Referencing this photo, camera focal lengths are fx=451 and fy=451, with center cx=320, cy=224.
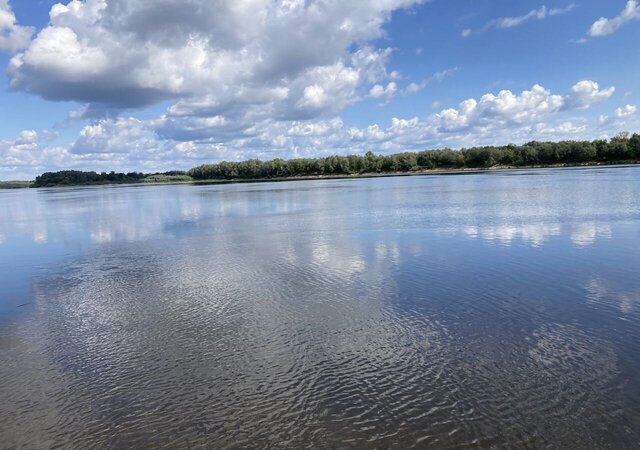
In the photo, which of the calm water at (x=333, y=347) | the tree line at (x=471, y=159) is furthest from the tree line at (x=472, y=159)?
the calm water at (x=333, y=347)

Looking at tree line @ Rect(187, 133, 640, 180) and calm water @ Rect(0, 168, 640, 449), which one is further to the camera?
tree line @ Rect(187, 133, 640, 180)

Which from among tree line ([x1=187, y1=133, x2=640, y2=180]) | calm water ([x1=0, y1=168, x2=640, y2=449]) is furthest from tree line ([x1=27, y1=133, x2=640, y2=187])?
calm water ([x1=0, y1=168, x2=640, y2=449])

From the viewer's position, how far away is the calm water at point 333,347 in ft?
23.7

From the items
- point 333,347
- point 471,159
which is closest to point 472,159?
point 471,159

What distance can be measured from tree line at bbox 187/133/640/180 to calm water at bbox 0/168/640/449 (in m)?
142

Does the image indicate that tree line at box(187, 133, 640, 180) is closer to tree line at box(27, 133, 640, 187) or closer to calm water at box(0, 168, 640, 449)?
tree line at box(27, 133, 640, 187)

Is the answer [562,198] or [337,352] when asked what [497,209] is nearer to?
[562,198]

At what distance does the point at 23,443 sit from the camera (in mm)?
7133

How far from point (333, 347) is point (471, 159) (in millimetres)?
171300

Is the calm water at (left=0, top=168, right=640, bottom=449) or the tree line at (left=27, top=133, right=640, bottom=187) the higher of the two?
the tree line at (left=27, top=133, right=640, bottom=187)

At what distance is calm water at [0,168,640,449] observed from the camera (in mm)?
7215

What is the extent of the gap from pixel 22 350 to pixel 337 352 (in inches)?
302

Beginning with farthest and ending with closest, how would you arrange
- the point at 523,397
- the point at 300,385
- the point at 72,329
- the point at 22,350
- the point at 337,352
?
the point at 72,329 → the point at 22,350 → the point at 337,352 → the point at 300,385 → the point at 523,397

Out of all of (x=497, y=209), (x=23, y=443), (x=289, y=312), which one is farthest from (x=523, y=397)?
(x=497, y=209)
